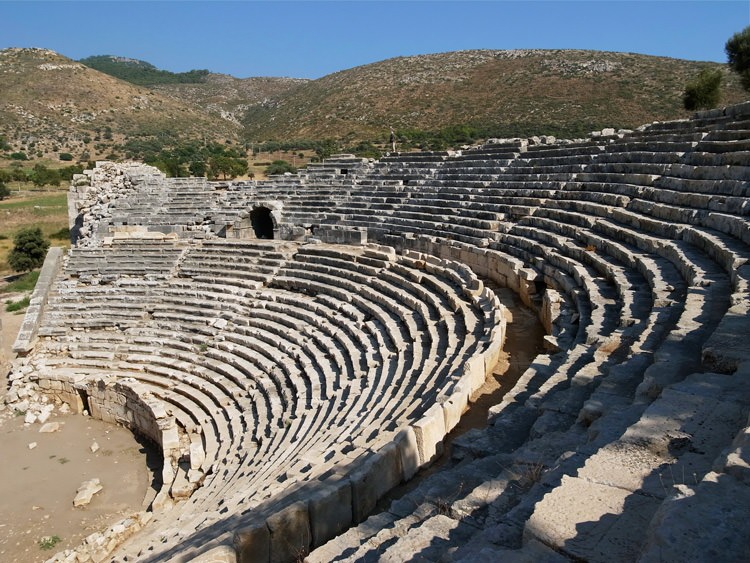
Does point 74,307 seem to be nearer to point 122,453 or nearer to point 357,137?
point 122,453

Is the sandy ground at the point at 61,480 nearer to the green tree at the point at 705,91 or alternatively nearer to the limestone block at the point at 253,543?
the limestone block at the point at 253,543

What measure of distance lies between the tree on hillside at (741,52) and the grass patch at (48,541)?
27.6 meters

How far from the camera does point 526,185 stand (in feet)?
48.4

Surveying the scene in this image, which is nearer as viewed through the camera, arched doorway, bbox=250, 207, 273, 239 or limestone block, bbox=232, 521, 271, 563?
limestone block, bbox=232, 521, 271, 563

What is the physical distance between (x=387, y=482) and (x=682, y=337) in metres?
2.94

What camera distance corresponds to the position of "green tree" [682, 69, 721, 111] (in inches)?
894

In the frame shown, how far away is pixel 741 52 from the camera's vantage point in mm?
23984

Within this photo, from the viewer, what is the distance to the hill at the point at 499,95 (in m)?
37.6

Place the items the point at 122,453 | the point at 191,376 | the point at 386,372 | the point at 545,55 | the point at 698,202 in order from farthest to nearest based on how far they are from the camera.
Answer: the point at 545,55
the point at 191,376
the point at 122,453
the point at 698,202
the point at 386,372

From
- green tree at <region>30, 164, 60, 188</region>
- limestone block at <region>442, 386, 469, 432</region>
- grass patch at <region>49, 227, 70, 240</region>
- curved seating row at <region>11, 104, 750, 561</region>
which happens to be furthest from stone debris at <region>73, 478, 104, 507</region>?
green tree at <region>30, 164, 60, 188</region>

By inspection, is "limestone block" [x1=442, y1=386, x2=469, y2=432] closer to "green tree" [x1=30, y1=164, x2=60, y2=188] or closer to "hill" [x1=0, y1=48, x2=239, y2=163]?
"green tree" [x1=30, y1=164, x2=60, y2=188]

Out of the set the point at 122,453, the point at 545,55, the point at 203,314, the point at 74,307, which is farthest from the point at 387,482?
the point at 545,55

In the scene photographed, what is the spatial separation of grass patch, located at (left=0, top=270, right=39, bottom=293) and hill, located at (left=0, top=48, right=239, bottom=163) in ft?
99.3

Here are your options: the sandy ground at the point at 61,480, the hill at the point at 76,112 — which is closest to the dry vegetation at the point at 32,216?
the hill at the point at 76,112
